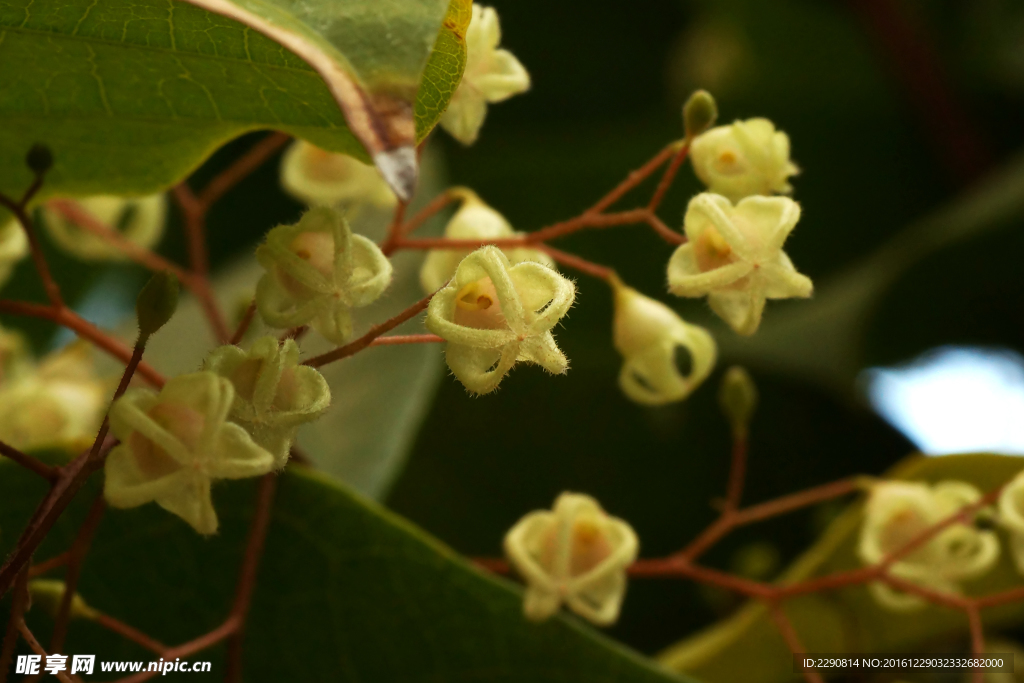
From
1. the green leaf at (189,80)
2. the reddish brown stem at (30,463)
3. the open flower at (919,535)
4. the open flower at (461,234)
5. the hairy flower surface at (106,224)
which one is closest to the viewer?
the green leaf at (189,80)

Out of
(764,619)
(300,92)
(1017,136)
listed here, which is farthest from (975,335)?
(300,92)

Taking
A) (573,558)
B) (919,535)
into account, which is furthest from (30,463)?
(919,535)

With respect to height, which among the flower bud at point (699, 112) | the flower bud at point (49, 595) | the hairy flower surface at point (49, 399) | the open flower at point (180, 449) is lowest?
the hairy flower surface at point (49, 399)

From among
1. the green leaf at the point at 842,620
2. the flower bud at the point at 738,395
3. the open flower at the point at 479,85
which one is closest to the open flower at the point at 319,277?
the open flower at the point at 479,85

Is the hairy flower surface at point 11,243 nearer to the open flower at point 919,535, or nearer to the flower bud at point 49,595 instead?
the flower bud at point 49,595

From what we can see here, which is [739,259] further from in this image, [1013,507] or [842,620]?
[842,620]
